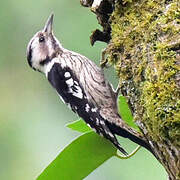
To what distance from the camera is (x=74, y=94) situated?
471 centimetres

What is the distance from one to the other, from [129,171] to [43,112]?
7.99 feet

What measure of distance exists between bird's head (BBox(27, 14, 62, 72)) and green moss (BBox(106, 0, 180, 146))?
128cm

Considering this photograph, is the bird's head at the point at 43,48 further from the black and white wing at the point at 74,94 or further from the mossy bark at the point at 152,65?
the mossy bark at the point at 152,65

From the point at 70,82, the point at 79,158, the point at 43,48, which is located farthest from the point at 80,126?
the point at 43,48

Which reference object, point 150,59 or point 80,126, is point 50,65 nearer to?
point 80,126

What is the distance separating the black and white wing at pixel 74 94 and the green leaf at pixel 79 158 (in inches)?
16.1

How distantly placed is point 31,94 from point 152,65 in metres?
6.24

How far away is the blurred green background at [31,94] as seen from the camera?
26.2 ft

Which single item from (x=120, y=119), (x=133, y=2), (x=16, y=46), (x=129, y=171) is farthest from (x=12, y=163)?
(x=133, y=2)

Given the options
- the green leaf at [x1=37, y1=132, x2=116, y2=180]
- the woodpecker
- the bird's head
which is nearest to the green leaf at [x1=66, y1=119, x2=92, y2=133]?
the woodpecker

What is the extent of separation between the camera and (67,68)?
4844mm

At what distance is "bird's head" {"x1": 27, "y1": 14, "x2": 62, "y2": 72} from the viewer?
16.8 ft

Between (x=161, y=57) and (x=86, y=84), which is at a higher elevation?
(x=161, y=57)

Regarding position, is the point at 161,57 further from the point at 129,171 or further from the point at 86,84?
the point at 129,171
